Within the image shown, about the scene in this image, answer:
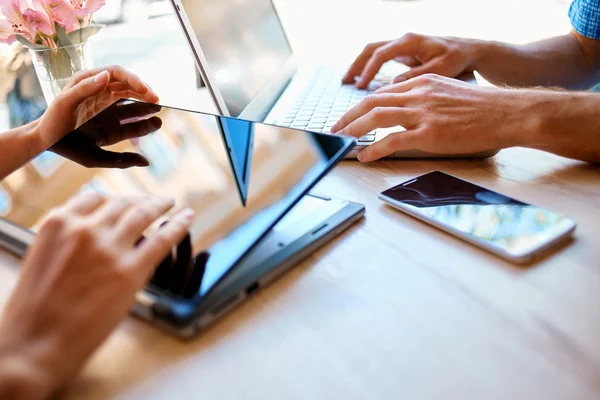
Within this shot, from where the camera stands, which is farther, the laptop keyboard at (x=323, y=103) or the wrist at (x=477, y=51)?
the wrist at (x=477, y=51)

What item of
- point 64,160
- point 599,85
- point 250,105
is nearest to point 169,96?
point 250,105

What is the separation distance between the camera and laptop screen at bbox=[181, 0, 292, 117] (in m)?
0.85

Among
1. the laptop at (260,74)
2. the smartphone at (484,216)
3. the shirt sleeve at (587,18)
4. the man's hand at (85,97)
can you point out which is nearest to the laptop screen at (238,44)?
the laptop at (260,74)

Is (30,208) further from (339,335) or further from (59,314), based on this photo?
(339,335)

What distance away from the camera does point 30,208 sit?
22.4 inches

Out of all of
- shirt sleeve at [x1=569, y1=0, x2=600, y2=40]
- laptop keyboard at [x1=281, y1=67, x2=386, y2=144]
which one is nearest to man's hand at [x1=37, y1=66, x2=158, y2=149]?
laptop keyboard at [x1=281, y1=67, x2=386, y2=144]

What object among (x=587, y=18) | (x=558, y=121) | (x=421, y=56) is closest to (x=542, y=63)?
(x=587, y=18)

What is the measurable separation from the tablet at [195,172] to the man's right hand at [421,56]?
0.41 metres

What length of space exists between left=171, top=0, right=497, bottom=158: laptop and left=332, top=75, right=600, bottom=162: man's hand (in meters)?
0.03

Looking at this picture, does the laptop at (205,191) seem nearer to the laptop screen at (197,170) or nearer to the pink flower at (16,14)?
the laptop screen at (197,170)

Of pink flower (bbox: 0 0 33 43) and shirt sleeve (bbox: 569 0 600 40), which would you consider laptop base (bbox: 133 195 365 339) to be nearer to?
pink flower (bbox: 0 0 33 43)

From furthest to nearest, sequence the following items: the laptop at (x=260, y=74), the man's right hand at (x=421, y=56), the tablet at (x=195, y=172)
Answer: the man's right hand at (x=421, y=56), the laptop at (x=260, y=74), the tablet at (x=195, y=172)

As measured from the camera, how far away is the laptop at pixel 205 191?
45 centimetres

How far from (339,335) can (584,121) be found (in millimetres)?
454
